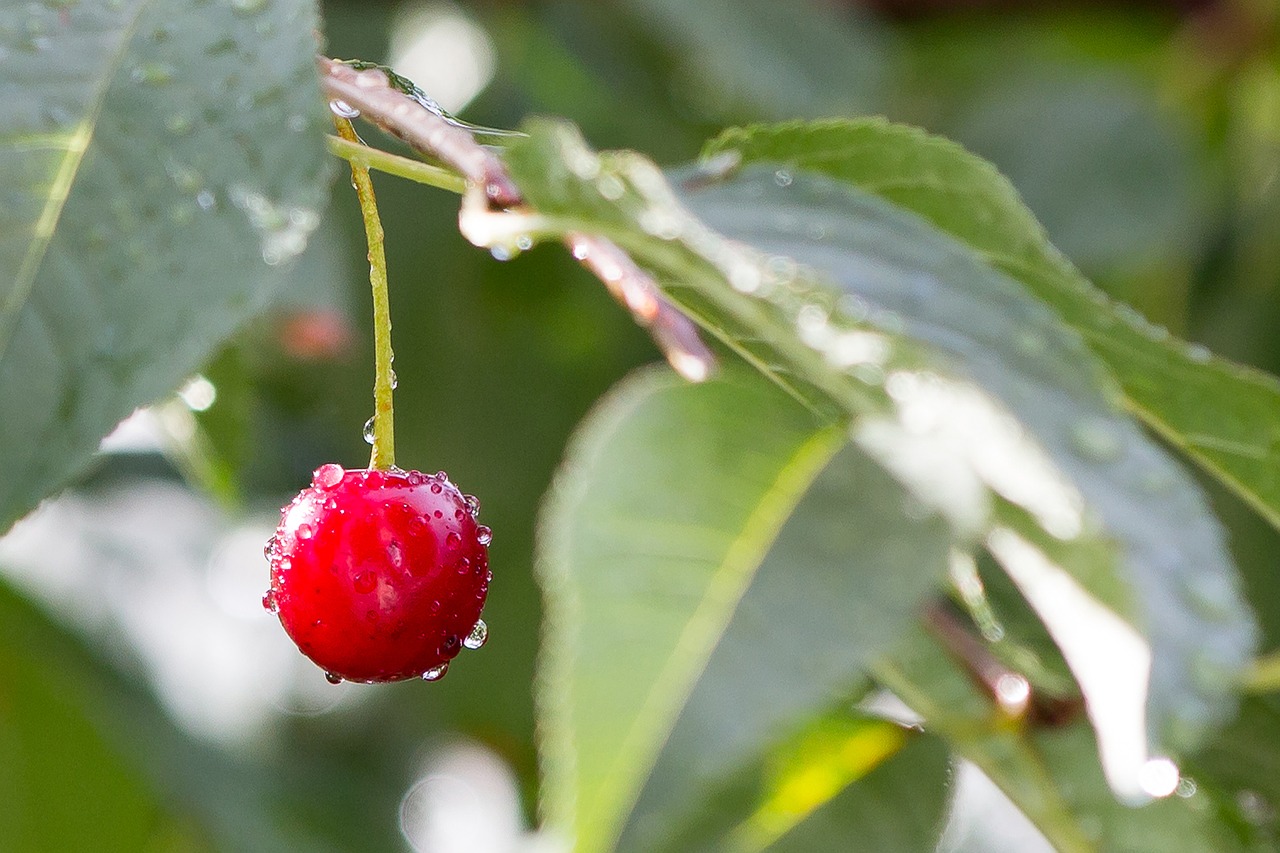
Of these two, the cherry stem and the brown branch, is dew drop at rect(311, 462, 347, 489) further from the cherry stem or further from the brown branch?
the brown branch

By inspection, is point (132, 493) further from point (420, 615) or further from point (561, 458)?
point (420, 615)

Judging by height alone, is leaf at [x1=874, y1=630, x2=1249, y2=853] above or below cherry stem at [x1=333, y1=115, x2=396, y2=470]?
below

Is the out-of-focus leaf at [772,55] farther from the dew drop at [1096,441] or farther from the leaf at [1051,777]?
the dew drop at [1096,441]

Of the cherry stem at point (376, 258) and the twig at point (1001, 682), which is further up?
the cherry stem at point (376, 258)

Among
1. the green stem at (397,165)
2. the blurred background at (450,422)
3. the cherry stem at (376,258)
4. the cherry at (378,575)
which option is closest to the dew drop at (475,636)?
the cherry at (378,575)

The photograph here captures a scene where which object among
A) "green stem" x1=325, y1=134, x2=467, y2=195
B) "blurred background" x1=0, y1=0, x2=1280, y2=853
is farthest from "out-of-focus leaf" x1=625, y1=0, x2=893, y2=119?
"green stem" x1=325, y1=134, x2=467, y2=195
